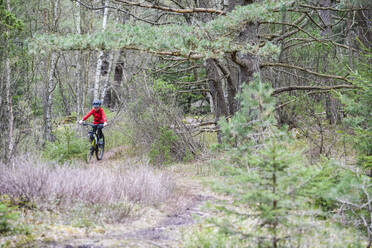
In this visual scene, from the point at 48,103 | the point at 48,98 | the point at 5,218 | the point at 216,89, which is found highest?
the point at 216,89

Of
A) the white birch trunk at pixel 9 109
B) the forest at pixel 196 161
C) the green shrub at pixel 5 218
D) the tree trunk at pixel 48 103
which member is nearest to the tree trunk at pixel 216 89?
the forest at pixel 196 161

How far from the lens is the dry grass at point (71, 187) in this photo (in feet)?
16.6

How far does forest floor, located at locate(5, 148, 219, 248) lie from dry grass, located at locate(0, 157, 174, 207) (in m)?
0.32

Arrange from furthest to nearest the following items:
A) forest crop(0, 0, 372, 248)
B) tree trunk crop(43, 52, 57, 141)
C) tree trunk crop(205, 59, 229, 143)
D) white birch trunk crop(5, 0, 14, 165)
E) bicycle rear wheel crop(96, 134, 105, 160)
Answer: bicycle rear wheel crop(96, 134, 105, 160), tree trunk crop(43, 52, 57, 141), tree trunk crop(205, 59, 229, 143), white birch trunk crop(5, 0, 14, 165), forest crop(0, 0, 372, 248)

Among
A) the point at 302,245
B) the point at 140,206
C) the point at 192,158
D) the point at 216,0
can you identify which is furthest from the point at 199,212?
the point at 216,0

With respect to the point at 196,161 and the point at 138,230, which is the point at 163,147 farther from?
the point at 138,230

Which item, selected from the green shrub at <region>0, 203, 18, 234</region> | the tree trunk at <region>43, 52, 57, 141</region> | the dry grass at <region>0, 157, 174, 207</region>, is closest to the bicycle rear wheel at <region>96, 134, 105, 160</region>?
the tree trunk at <region>43, 52, 57, 141</region>

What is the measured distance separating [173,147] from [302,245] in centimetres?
634

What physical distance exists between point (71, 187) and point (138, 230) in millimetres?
1266

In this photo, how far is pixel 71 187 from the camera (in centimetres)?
526

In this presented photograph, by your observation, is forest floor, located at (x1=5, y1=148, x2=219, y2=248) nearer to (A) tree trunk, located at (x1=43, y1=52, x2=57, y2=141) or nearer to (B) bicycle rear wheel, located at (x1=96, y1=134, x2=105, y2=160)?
(B) bicycle rear wheel, located at (x1=96, y1=134, x2=105, y2=160)

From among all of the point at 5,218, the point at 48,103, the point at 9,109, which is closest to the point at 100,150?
the point at 48,103

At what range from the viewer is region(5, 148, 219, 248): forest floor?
12.9ft

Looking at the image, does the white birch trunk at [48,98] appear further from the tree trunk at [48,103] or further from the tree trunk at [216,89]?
the tree trunk at [216,89]
